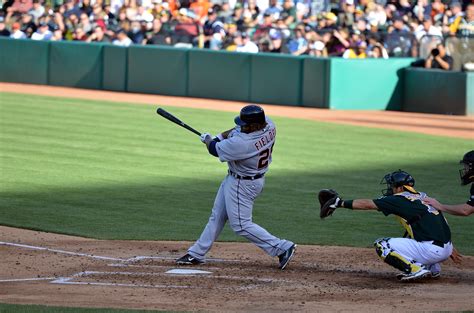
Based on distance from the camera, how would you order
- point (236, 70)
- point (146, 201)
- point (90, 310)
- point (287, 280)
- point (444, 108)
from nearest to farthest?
point (90, 310) → point (287, 280) → point (146, 201) → point (444, 108) → point (236, 70)

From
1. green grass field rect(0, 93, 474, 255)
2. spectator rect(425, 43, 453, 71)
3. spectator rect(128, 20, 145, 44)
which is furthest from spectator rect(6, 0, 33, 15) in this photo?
spectator rect(425, 43, 453, 71)

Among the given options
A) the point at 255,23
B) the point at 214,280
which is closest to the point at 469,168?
the point at 214,280

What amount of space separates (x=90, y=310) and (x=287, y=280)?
1.94 meters

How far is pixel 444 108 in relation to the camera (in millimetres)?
22000

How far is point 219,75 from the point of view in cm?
2412

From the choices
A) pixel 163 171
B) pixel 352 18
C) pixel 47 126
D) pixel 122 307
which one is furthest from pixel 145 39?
pixel 122 307

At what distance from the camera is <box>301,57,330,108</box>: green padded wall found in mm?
22453

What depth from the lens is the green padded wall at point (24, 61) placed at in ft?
87.4

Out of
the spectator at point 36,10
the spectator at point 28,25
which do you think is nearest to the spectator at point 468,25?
the spectator at point 28,25

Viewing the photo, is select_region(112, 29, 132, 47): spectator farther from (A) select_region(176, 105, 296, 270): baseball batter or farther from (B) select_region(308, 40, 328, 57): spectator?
(A) select_region(176, 105, 296, 270): baseball batter

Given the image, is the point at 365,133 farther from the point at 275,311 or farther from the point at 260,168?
the point at 275,311

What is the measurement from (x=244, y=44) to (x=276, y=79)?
1.58 meters

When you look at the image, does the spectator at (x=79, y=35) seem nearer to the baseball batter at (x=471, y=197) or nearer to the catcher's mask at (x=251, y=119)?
the catcher's mask at (x=251, y=119)

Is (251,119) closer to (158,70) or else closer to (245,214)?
(245,214)
